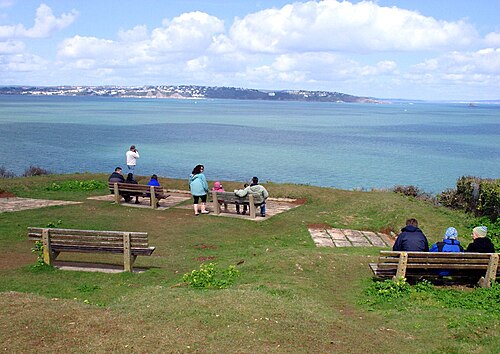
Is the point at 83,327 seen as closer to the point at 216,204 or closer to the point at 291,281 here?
the point at 291,281

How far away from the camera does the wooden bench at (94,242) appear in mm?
9930

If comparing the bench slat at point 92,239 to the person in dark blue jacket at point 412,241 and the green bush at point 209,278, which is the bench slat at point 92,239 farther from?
the person in dark blue jacket at point 412,241

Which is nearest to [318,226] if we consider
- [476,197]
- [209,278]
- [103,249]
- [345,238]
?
[345,238]

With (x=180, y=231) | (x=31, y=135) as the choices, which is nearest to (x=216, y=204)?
(x=180, y=231)

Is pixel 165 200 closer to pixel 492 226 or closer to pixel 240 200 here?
pixel 240 200

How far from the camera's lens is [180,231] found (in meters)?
14.2

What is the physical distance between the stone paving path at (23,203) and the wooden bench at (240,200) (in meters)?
5.37

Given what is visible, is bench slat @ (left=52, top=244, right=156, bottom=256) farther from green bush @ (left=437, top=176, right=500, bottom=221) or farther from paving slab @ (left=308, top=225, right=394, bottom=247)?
green bush @ (left=437, top=176, right=500, bottom=221)

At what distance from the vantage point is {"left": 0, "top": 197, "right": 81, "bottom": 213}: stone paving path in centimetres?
1647

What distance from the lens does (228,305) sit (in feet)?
24.1

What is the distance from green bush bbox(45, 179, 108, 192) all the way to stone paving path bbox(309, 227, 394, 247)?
993 cm

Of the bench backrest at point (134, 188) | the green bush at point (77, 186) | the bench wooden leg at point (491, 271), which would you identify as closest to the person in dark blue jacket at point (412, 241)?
the bench wooden leg at point (491, 271)

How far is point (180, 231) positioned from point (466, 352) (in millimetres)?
9381

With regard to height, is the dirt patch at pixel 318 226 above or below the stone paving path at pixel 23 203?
below
